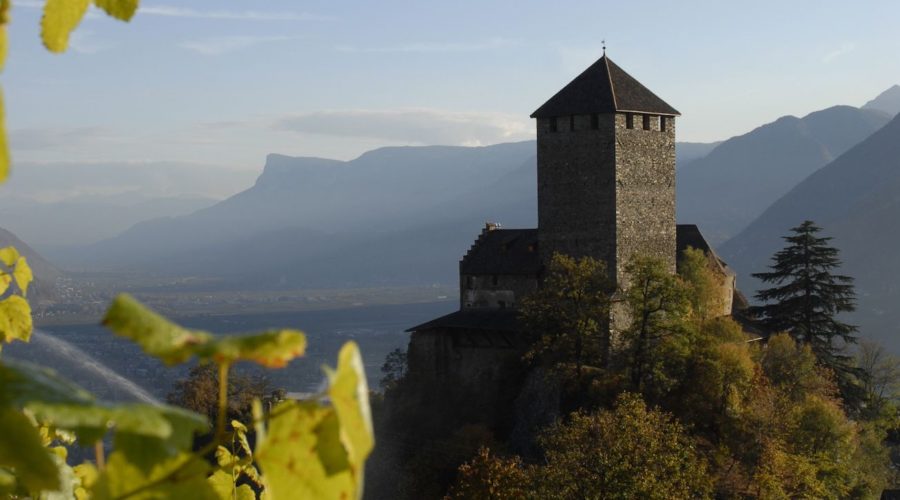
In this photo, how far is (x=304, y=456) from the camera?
140 centimetres

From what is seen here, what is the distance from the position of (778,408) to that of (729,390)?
1718 mm

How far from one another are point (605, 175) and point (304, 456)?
33.1m

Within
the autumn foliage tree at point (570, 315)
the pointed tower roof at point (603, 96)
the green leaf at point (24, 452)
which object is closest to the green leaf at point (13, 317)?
the green leaf at point (24, 452)

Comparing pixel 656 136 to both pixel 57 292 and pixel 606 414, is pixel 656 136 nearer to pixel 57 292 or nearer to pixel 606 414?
pixel 606 414

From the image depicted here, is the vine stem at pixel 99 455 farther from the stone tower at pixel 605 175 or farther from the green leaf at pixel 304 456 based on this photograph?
the stone tower at pixel 605 175

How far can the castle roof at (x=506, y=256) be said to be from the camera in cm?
3609

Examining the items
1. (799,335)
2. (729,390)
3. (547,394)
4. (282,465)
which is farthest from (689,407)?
(282,465)

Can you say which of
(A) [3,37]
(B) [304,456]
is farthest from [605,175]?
(A) [3,37]

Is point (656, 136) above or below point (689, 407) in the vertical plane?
above

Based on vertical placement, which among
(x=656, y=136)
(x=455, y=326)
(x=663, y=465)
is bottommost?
(x=663, y=465)

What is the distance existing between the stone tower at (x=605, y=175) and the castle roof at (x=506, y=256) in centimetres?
88

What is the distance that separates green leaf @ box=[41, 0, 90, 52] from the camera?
1.48 m

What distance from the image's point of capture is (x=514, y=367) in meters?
34.6

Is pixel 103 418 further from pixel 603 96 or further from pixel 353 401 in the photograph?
pixel 603 96
